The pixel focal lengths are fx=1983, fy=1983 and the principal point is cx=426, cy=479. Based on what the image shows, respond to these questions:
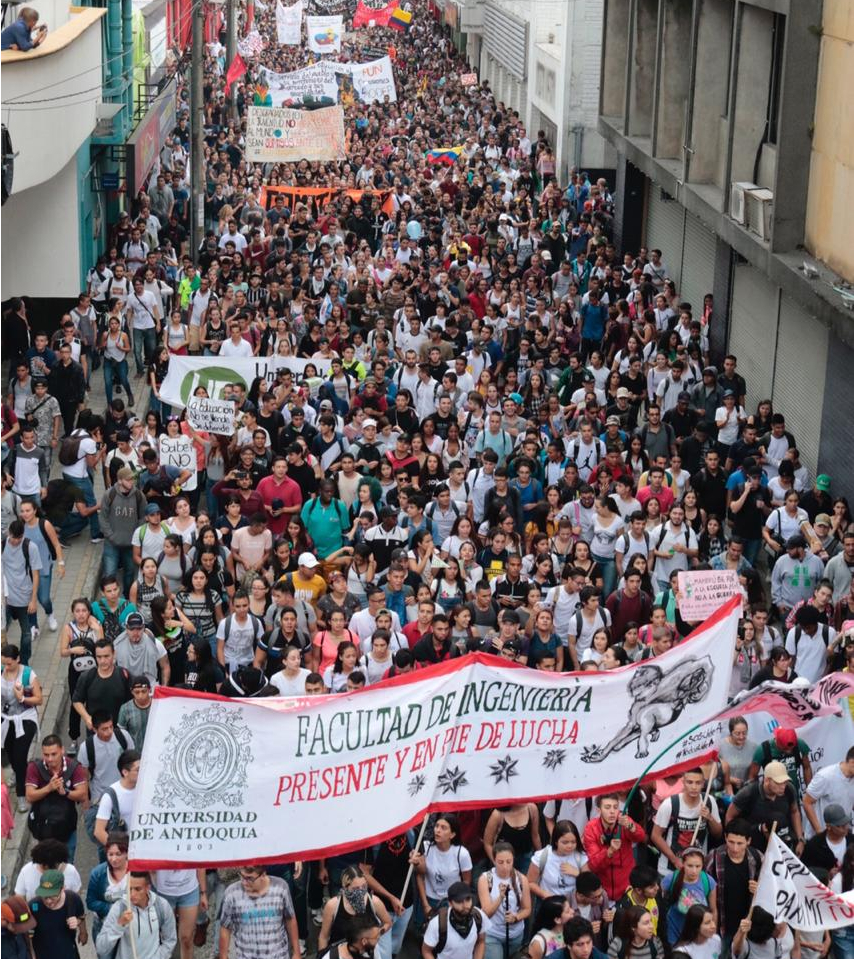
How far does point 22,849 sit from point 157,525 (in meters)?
3.48

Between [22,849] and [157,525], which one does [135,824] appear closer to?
[22,849]

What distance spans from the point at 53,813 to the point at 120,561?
512cm

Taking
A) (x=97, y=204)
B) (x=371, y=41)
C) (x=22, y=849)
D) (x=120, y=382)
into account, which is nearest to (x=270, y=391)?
(x=120, y=382)

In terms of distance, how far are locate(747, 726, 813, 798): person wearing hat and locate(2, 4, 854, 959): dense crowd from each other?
3 cm

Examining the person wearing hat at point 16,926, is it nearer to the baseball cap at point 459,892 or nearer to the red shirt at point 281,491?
the baseball cap at point 459,892

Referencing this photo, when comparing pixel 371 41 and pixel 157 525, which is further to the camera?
pixel 371 41

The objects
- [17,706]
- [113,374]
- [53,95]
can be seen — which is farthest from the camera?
[53,95]

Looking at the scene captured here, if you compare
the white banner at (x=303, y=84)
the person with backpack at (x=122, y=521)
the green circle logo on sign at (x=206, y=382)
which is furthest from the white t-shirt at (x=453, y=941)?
the white banner at (x=303, y=84)

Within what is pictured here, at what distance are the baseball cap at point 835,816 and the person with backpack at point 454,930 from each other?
2.13 metres

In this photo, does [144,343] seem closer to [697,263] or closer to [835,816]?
[697,263]

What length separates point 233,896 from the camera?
10391 mm

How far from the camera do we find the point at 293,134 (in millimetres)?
33938

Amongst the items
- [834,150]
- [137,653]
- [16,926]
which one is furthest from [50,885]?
[834,150]

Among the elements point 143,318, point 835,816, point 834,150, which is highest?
point 834,150
